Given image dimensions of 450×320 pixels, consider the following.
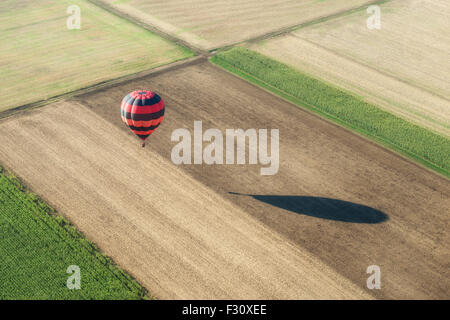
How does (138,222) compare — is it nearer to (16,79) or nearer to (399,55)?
(16,79)

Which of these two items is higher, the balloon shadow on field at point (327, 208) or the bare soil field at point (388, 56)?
the bare soil field at point (388, 56)

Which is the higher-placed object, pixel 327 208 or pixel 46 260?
pixel 327 208

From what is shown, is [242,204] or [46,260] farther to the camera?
[242,204]

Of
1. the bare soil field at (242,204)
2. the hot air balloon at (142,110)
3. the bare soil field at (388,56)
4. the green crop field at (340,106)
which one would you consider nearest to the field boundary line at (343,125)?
the green crop field at (340,106)

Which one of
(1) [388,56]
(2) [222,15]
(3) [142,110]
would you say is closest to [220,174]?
(3) [142,110]

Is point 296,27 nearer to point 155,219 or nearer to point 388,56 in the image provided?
point 388,56

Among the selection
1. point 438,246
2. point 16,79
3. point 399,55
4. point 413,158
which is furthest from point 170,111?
point 399,55

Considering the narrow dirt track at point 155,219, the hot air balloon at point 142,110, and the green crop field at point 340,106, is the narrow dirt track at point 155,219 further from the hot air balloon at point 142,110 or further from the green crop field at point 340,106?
the green crop field at point 340,106
